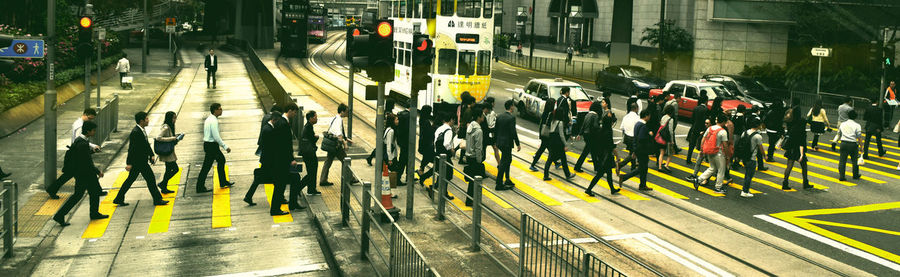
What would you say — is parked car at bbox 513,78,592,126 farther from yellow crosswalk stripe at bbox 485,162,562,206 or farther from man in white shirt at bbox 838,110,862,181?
man in white shirt at bbox 838,110,862,181

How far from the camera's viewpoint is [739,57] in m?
42.8

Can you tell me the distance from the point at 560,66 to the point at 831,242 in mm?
41144

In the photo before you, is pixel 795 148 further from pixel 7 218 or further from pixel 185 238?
pixel 7 218

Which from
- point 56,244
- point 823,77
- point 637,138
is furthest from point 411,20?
point 823,77

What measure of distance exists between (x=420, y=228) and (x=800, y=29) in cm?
3281

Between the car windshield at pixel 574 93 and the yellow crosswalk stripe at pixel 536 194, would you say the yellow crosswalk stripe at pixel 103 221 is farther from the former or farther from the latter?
the car windshield at pixel 574 93

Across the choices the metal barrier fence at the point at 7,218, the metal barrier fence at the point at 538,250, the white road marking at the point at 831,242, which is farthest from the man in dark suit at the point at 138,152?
the white road marking at the point at 831,242

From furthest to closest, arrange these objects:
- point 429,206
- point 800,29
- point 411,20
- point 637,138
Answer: point 800,29, point 411,20, point 637,138, point 429,206

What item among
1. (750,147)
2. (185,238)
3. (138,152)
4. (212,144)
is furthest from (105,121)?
(750,147)

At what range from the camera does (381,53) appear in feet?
32.7

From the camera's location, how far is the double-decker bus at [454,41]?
Result: 22781 millimetres

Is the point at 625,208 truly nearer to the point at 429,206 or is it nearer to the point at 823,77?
the point at 429,206

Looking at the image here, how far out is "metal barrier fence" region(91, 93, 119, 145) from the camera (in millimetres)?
18172

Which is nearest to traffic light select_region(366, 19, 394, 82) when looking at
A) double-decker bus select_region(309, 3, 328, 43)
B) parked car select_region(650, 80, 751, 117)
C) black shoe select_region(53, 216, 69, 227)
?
black shoe select_region(53, 216, 69, 227)
